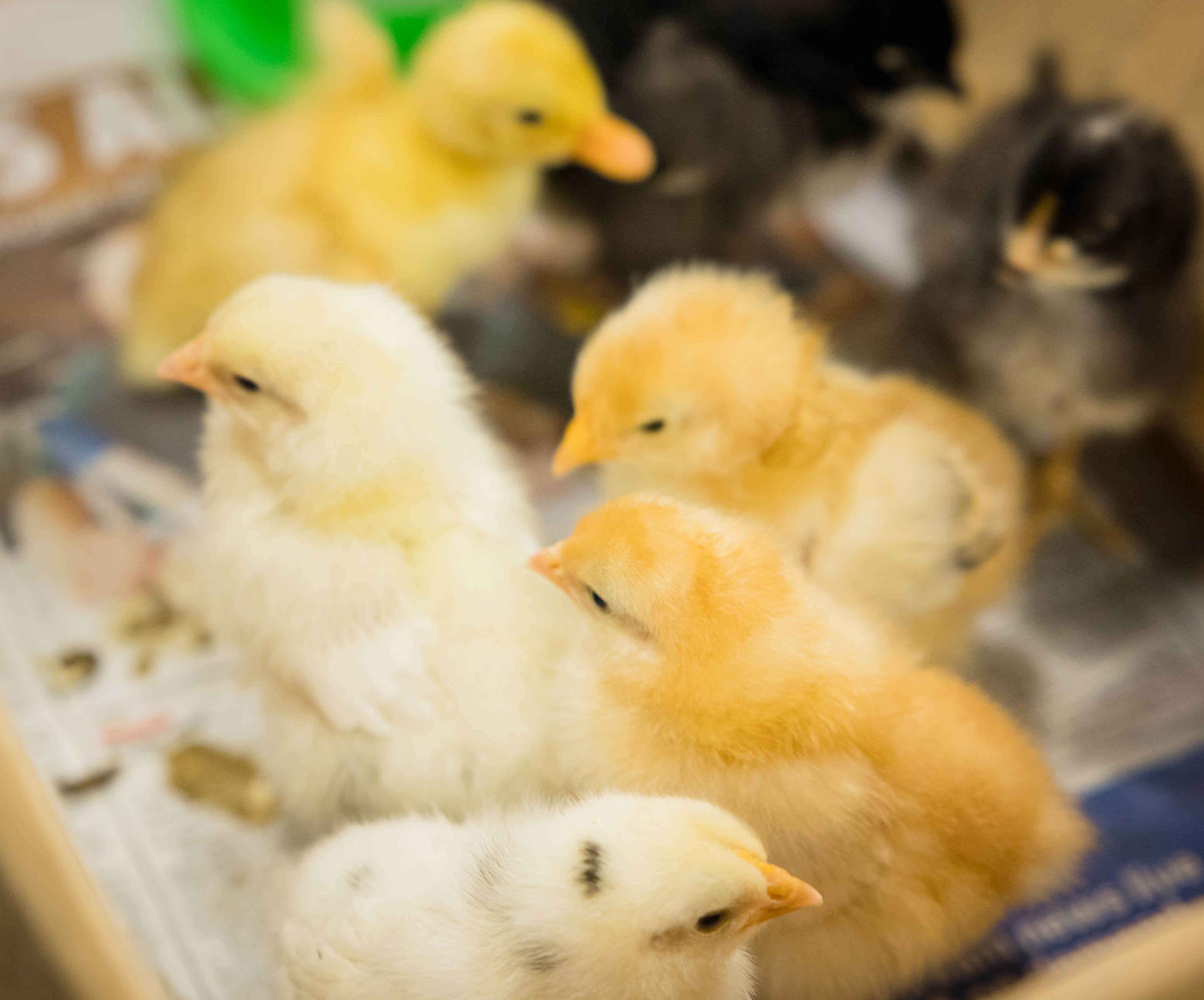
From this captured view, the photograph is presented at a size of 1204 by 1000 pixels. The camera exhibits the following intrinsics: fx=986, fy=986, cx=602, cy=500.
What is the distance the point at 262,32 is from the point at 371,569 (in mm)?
1313

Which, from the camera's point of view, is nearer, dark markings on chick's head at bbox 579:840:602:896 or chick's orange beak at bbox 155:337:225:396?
dark markings on chick's head at bbox 579:840:602:896

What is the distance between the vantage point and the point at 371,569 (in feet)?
2.61

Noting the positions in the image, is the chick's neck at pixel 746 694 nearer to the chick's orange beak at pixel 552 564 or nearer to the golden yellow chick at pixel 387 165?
the chick's orange beak at pixel 552 564

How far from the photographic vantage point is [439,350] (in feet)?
2.85

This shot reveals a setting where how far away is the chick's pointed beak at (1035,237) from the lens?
3.61 ft

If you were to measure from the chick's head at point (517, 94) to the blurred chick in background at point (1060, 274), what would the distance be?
0.43m

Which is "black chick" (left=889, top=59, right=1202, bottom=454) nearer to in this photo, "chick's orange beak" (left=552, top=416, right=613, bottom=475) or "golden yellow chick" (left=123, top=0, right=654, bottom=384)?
"golden yellow chick" (left=123, top=0, right=654, bottom=384)

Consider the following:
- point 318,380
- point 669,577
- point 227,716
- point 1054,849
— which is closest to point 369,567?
point 318,380

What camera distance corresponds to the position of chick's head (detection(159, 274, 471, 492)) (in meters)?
0.77

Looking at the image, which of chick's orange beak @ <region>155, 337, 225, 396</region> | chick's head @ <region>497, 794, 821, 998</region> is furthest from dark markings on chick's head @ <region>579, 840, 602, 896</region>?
chick's orange beak @ <region>155, 337, 225, 396</region>

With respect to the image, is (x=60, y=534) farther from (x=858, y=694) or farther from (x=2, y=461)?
(x=858, y=694)

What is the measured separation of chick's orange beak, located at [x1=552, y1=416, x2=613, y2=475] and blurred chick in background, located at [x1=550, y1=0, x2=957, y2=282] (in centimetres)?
60

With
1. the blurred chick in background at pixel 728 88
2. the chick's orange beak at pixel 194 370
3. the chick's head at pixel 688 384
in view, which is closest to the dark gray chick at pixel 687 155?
the blurred chick in background at pixel 728 88

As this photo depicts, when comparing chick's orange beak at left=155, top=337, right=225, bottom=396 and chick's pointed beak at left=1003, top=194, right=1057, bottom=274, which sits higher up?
chick's orange beak at left=155, top=337, right=225, bottom=396
